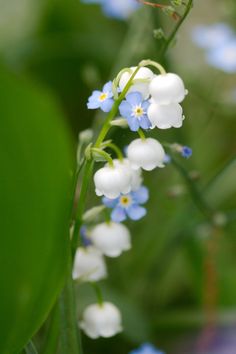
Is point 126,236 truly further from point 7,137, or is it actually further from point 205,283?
point 205,283

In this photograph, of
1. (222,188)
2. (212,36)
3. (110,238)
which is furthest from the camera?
(212,36)

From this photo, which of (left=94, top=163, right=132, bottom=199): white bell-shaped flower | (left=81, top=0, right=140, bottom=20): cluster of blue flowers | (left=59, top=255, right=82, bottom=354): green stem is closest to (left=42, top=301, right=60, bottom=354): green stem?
(left=59, top=255, right=82, bottom=354): green stem

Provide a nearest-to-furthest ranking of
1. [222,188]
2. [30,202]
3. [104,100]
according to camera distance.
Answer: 1. [30,202]
2. [104,100]
3. [222,188]

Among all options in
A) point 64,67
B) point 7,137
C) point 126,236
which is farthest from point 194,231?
point 7,137

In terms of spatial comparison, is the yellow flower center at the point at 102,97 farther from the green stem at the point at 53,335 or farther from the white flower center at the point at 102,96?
the green stem at the point at 53,335

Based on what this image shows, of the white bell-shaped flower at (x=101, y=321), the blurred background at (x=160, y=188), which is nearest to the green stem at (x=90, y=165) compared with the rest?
the white bell-shaped flower at (x=101, y=321)

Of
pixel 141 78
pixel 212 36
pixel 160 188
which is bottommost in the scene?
pixel 160 188

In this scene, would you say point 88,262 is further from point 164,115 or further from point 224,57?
point 224,57

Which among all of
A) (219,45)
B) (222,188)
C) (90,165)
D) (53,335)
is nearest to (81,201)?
(90,165)

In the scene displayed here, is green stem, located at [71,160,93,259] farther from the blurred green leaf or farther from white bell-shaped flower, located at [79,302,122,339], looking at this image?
the blurred green leaf
